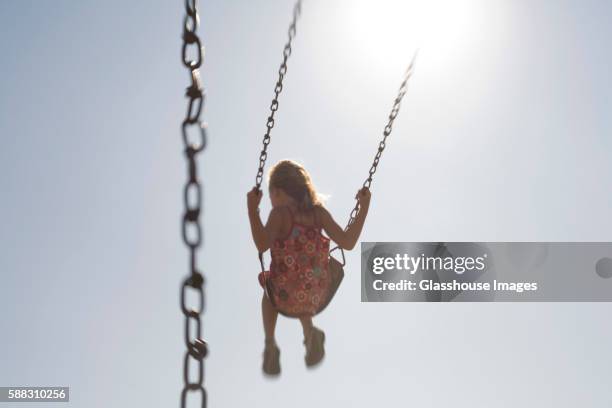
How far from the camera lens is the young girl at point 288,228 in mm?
6230

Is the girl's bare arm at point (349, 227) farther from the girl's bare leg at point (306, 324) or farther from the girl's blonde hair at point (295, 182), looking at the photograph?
the girl's bare leg at point (306, 324)

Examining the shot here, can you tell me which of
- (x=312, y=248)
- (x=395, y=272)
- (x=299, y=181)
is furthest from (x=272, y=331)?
(x=395, y=272)

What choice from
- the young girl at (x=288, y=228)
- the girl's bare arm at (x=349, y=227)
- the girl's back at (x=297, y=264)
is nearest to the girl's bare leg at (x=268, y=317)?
the young girl at (x=288, y=228)

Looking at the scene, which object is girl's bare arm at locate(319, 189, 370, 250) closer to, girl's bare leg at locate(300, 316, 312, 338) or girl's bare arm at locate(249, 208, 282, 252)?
girl's bare arm at locate(249, 208, 282, 252)

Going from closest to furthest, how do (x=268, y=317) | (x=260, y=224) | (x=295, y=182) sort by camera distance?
(x=260, y=224), (x=295, y=182), (x=268, y=317)

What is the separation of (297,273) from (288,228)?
1.20 feet

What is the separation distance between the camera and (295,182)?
6.28 meters

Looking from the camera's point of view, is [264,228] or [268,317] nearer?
[264,228]

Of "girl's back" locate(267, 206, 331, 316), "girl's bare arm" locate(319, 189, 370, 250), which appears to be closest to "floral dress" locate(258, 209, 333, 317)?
"girl's back" locate(267, 206, 331, 316)

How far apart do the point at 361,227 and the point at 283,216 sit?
0.79m

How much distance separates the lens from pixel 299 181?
6.29 metres

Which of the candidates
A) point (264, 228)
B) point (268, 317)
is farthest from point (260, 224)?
point (268, 317)

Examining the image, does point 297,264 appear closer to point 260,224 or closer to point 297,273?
point 297,273

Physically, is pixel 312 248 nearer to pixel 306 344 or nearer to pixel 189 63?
pixel 306 344
